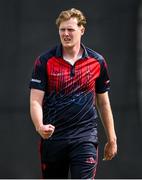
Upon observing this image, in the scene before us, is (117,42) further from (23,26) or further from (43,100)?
(43,100)

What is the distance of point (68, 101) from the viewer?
5945 millimetres

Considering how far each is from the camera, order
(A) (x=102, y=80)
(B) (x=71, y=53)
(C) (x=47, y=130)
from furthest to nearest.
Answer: (A) (x=102, y=80), (B) (x=71, y=53), (C) (x=47, y=130)

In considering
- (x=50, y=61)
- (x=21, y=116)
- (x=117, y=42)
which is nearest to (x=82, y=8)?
(x=117, y=42)

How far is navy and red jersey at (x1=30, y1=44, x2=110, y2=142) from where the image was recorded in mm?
5945

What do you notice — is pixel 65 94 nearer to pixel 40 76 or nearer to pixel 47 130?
pixel 40 76

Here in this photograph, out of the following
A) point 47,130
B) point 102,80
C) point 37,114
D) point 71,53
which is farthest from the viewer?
point 102,80

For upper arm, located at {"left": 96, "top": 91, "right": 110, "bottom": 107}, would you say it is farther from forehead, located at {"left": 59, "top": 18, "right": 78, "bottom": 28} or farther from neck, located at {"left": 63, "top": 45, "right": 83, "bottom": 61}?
forehead, located at {"left": 59, "top": 18, "right": 78, "bottom": 28}

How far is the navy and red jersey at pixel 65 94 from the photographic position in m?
5.95

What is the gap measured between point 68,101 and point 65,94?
2.2 inches

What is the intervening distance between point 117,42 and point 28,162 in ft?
4.99

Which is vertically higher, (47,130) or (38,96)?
(38,96)

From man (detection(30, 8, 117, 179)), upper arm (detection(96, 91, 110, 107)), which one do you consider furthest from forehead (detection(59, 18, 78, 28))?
upper arm (detection(96, 91, 110, 107))

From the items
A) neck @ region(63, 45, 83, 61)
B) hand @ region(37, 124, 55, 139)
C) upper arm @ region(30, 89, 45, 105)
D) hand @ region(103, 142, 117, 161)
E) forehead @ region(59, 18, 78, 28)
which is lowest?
hand @ region(103, 142, 117, 161)

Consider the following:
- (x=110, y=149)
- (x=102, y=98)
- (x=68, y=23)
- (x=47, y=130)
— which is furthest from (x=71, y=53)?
(x=110, y=149)
